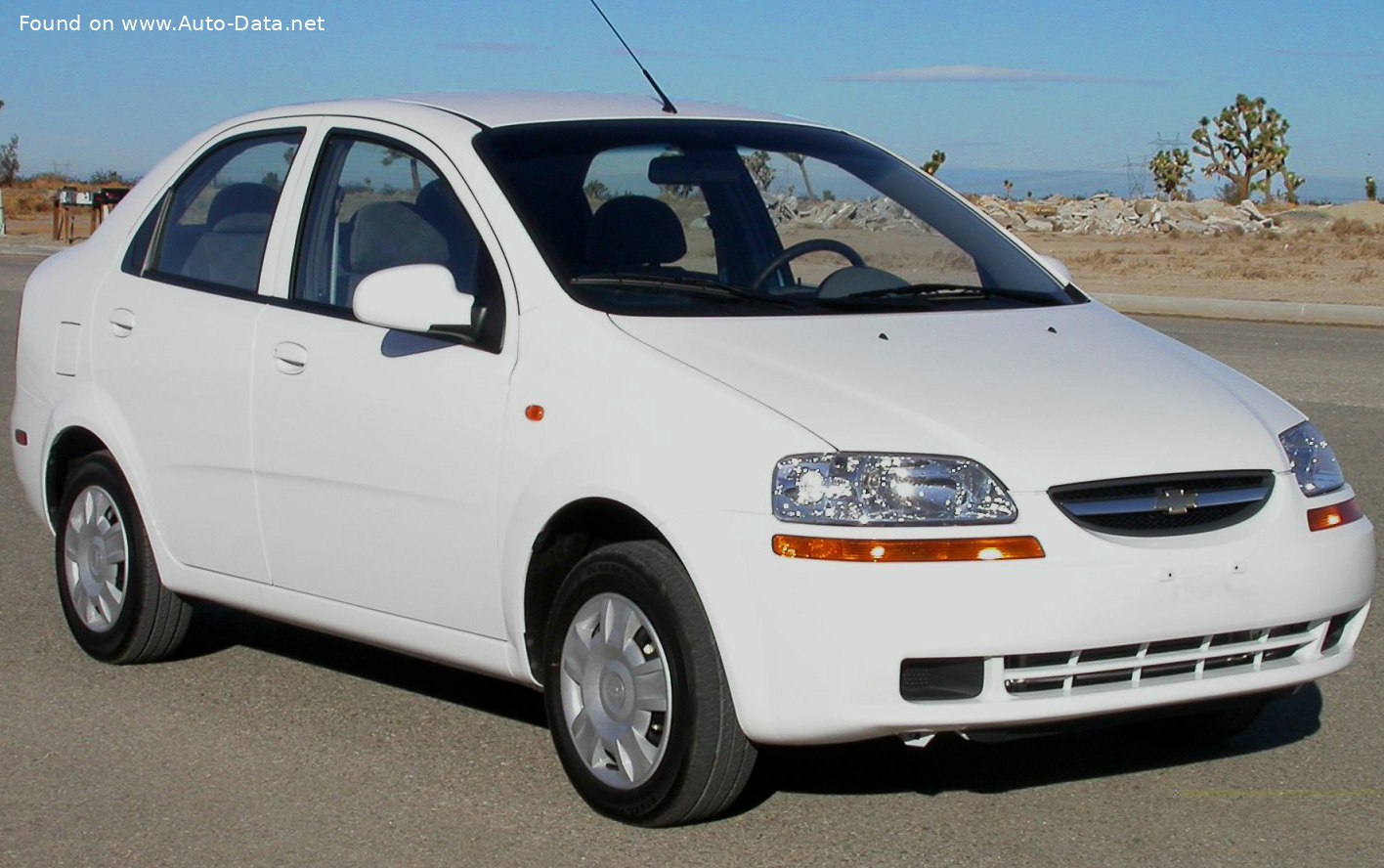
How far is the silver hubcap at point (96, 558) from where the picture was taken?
6.33 m

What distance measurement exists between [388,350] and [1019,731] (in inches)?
75.5

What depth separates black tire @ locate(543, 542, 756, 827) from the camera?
4.43 metres

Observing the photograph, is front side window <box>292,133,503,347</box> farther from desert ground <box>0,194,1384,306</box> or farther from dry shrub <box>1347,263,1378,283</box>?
dry shrub <box>1347,263,1378,283</box>

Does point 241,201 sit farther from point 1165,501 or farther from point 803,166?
point 1165,501

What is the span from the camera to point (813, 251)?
5836 millimetres

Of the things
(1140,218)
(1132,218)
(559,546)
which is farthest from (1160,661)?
(1132,218)

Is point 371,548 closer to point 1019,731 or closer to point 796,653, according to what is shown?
point 796,653

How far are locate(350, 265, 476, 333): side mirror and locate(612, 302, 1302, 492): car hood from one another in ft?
1.44

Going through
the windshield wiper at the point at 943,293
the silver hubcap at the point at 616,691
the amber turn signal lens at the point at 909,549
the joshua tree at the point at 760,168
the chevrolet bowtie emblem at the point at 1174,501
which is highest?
the joshua tree at the point at 760,168

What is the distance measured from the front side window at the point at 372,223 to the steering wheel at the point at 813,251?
0.88 m

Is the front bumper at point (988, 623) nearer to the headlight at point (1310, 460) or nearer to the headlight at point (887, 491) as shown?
the headlight at point (887, 491)

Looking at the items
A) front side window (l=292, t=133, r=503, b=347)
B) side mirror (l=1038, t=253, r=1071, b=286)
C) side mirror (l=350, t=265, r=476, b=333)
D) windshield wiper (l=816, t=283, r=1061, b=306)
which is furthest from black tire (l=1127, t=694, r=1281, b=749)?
front side window (l=292, t=133, r=503, b=347)

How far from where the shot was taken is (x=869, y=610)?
4219 millimetres

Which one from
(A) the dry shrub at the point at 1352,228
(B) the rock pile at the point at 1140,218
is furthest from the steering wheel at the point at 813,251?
(A) the dry shrub at the point at 1352,228
